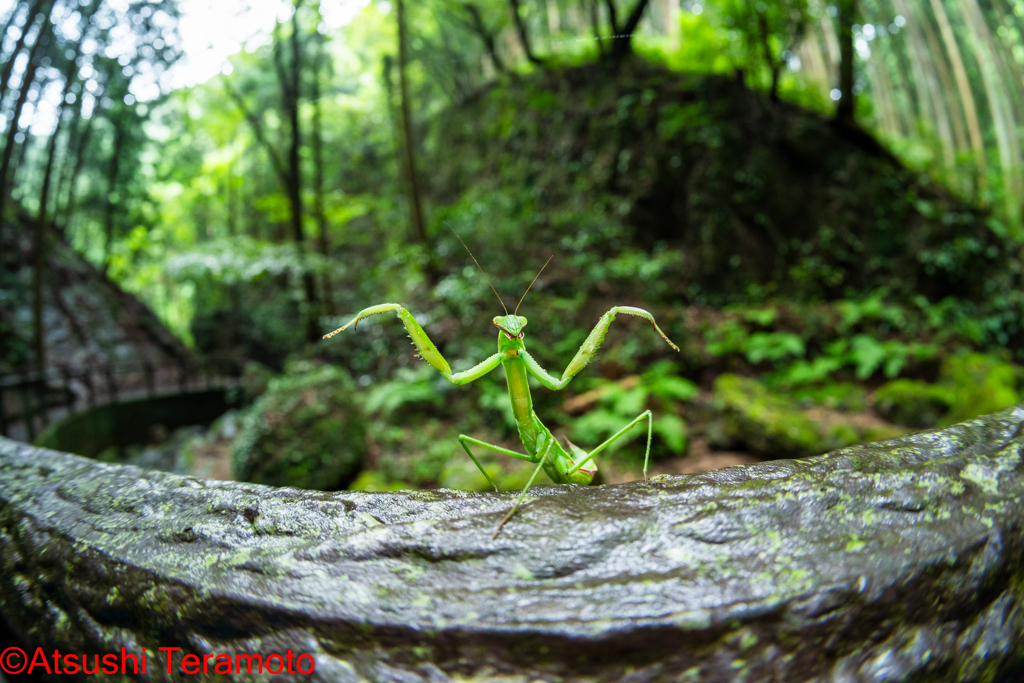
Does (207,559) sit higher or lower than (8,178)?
lower

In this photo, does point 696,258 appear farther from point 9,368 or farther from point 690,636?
point 9,368

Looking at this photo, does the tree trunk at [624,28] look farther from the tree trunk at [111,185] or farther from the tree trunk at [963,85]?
the tree trunk at [111,185]

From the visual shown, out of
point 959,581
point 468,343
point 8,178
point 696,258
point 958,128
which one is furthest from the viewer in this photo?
point 958,128

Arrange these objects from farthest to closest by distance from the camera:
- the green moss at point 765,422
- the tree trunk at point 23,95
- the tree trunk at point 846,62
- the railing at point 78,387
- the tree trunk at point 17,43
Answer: the tree trunk at point 846,62 → the railing at point 78,387 → the green moss at point 765,422 → the tree trunk at point 23,95 → the tree trunk at point 17,43

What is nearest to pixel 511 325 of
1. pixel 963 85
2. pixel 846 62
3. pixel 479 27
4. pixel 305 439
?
pixel 305 439

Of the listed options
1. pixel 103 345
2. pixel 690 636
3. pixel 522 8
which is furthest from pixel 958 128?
pixel 103 345

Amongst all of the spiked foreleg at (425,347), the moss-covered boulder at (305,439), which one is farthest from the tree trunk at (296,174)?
the spiked foreleg at (425,347)

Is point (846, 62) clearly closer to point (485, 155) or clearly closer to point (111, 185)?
point (485, 155)
